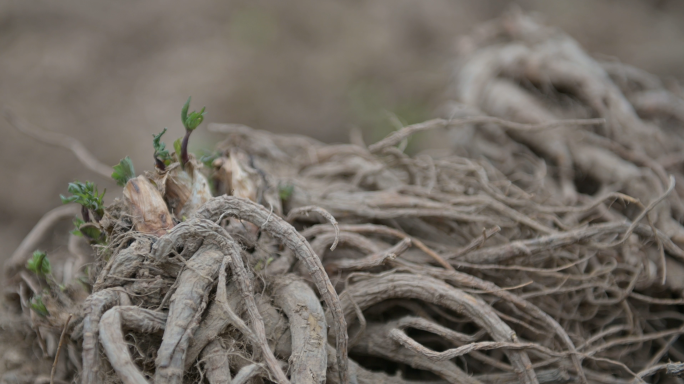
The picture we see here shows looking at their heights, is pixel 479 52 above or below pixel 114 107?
above

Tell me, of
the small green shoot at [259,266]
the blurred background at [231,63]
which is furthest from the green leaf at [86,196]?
the blurred background at [231,63]

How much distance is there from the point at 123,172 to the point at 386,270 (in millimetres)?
581

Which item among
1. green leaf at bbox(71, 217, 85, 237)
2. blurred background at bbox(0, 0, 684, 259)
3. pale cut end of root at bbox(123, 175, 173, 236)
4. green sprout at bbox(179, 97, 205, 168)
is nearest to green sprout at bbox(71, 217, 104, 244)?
green leaf at bbox(71, 217, 85, 237)

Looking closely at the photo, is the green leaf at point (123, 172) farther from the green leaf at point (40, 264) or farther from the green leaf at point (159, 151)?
the green leaf at point (40, 264)

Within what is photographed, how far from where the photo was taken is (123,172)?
2.76 ft

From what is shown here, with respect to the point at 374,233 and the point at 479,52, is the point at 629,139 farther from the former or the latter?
the point at 374,233

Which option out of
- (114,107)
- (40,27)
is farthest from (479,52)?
(40,27)

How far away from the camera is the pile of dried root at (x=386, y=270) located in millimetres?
712

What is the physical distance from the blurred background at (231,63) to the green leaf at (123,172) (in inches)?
50.5

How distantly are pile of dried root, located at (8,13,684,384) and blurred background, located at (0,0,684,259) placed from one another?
1.09m

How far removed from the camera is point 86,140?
223 cm

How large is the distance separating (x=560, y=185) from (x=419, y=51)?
1754mm

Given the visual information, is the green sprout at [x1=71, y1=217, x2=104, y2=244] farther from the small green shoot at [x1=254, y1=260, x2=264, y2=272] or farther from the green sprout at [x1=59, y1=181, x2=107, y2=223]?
the small green shoot at [x1=254, y1=260, x2=264, y2=272]

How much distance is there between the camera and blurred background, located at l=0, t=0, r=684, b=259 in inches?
87.4
